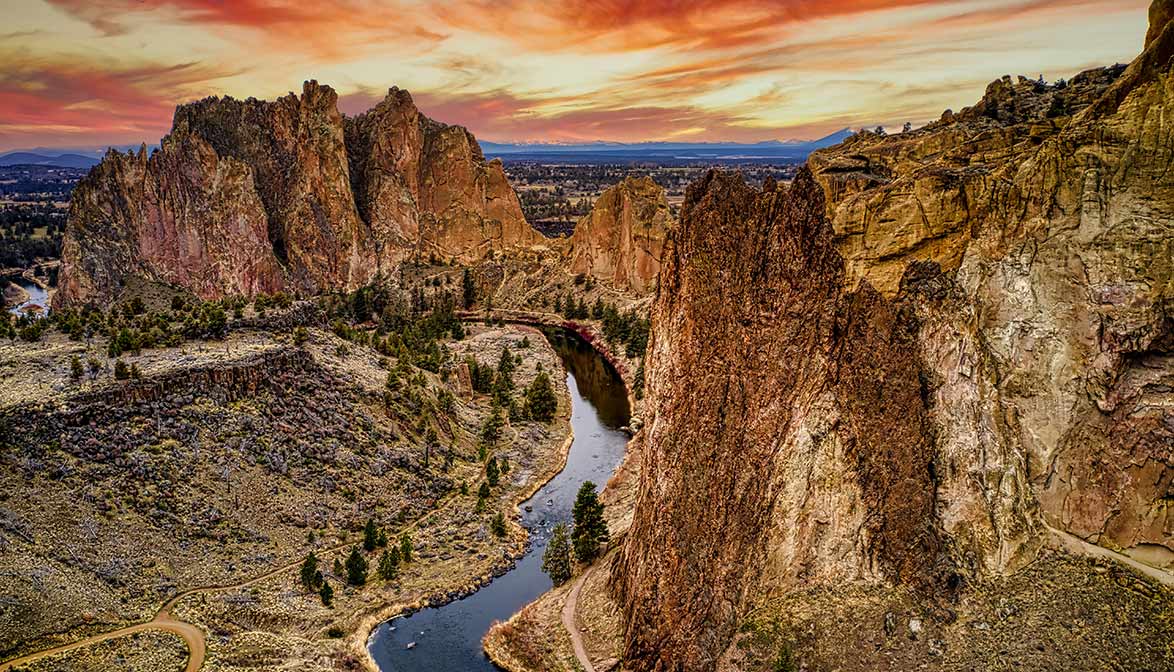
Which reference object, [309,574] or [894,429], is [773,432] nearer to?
[894,429]

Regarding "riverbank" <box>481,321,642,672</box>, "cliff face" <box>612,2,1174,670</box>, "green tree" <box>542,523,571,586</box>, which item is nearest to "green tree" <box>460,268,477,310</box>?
"riverbank" <box>481,321,642,672</box>

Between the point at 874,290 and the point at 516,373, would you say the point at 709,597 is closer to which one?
the point at 874,290

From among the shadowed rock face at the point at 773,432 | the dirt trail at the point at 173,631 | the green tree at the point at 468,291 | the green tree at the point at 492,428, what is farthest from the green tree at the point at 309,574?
the green tree at the point at 468,291

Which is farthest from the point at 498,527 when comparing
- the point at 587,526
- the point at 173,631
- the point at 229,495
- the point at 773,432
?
the point at 773,432

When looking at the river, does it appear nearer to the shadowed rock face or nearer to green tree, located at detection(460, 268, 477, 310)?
the shadowed rock face

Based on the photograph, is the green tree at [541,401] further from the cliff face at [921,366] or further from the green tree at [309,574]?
the cliff face at [921,366]

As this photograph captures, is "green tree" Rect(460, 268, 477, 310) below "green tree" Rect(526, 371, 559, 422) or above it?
above

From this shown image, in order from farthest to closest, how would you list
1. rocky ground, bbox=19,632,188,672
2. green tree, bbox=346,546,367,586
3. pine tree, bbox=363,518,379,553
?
pine tree, bbox=363,518,379,553, green tree, bbox=346,546,367,586, rocky ground, bbox=19,632,188,672

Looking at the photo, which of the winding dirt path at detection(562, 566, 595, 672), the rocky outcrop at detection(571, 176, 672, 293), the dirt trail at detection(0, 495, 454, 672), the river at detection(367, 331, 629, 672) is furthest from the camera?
the rocky outcrop at detection(571, 176, 672, 293)

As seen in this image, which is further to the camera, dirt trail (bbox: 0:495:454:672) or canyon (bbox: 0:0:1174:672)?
dirt trail (bbox: 0:495:454:672)
